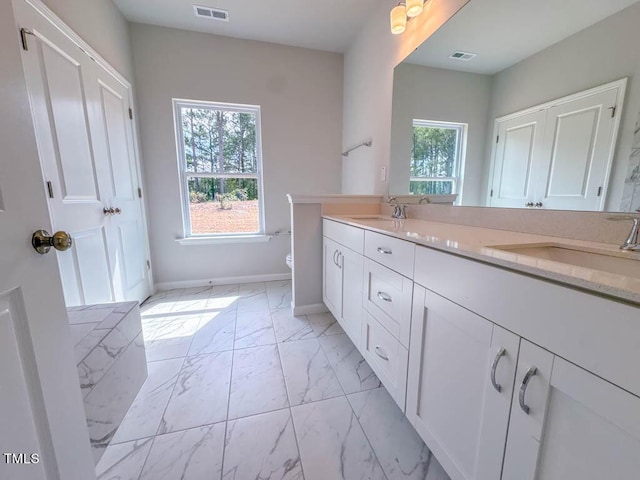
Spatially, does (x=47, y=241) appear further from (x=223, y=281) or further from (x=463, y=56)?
(x=223, y=281)

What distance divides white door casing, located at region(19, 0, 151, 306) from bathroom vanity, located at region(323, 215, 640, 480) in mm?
1887

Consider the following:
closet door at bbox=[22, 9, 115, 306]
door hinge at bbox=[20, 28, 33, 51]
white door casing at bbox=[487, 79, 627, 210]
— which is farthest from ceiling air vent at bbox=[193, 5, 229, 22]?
white door casing at bbox=[487, 79, 627, 210]

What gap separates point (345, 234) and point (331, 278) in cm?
48

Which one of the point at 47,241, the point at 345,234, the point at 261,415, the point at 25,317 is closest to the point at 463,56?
the point at 345,234

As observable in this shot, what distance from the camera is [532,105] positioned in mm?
1113

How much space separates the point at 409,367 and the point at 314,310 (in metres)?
1.34

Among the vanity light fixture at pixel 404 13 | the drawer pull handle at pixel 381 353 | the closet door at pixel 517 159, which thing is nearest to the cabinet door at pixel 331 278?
the drawer pull handle at pixel 381 353

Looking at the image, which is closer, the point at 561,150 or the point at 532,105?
the point at 561,150

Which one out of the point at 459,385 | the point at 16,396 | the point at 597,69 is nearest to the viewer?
the point at 16,396

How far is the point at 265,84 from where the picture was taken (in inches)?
109

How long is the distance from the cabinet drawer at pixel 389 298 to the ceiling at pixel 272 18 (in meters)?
2.25

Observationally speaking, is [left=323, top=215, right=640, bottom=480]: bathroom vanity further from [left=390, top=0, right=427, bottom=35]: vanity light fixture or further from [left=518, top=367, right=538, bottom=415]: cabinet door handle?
[left=390, top=0, right=427, bottom=35]: vanity light fixture

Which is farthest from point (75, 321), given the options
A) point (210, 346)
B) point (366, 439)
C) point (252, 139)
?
point (252, 139)

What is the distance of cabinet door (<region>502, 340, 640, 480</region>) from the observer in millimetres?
459
